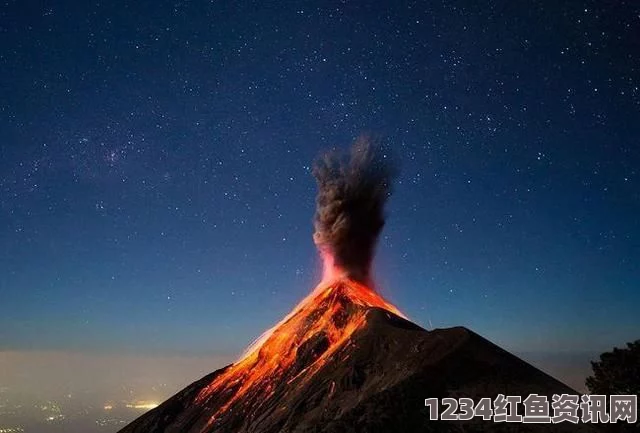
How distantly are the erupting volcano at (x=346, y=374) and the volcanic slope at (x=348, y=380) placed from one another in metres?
0.14

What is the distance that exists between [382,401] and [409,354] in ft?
43.5

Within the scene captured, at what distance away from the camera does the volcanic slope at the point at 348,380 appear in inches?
2094

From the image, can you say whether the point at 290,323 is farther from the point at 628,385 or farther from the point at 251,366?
the point at 628,385

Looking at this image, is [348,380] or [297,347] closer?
[348,380]

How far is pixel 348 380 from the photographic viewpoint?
65188 mm

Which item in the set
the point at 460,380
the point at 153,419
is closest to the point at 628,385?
the point at 460,380

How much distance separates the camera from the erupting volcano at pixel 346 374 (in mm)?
54750

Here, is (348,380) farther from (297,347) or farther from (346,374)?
(297,347)

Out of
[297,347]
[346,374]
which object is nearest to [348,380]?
[346,374]

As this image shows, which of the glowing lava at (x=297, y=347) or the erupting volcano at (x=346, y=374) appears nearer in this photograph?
the erupting volcano at (x=346, y=374)

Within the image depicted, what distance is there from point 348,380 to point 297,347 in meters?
23.1

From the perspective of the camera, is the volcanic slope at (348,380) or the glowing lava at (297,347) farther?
the glowing lava at (297,347)

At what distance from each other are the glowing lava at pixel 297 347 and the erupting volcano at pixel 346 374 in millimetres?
253

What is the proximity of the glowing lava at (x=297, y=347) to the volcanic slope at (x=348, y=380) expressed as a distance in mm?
258
